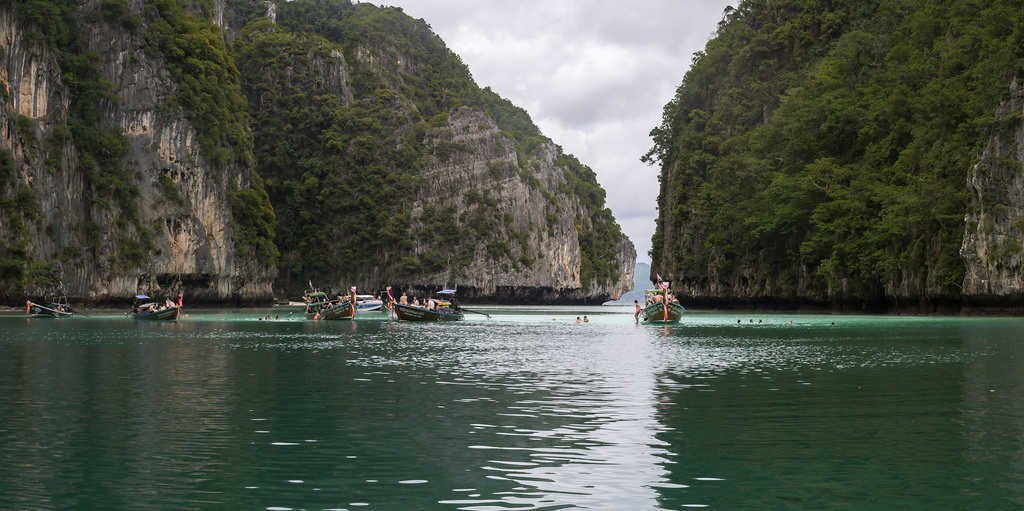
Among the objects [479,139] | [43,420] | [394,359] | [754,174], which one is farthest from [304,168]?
[43,420]

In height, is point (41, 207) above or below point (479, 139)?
below

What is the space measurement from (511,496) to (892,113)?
2654 inches

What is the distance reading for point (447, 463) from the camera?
13.2 metres

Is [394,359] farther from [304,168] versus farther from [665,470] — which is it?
[304,168]

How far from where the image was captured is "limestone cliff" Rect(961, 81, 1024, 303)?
56781 mm

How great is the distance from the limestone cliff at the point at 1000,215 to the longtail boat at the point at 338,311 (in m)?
A: 38.5

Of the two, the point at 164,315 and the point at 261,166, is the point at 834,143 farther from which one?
the point at 261,166

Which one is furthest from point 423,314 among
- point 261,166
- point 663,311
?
point 261,166

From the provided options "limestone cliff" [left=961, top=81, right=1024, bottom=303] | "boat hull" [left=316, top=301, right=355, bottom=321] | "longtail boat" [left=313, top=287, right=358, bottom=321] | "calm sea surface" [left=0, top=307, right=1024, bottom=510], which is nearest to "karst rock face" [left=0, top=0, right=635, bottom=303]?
"longtail boat" [left=313, top=287, right=358, bottom=321]

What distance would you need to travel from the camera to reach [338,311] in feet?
234

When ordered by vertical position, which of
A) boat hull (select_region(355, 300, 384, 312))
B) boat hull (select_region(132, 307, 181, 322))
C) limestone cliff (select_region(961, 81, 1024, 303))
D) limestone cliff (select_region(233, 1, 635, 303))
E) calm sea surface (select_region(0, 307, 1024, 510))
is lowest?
calm sea surface (select_region(0, 307, 1024, 510))

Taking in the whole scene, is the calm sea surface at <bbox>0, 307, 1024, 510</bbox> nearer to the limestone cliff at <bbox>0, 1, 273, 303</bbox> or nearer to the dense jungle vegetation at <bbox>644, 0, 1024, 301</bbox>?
the dense jungle vegetation at <bbox>644, 0, 1024, 301</bbox>

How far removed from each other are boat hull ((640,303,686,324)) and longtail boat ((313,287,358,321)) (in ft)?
69.7

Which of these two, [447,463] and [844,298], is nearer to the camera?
[447,463]
